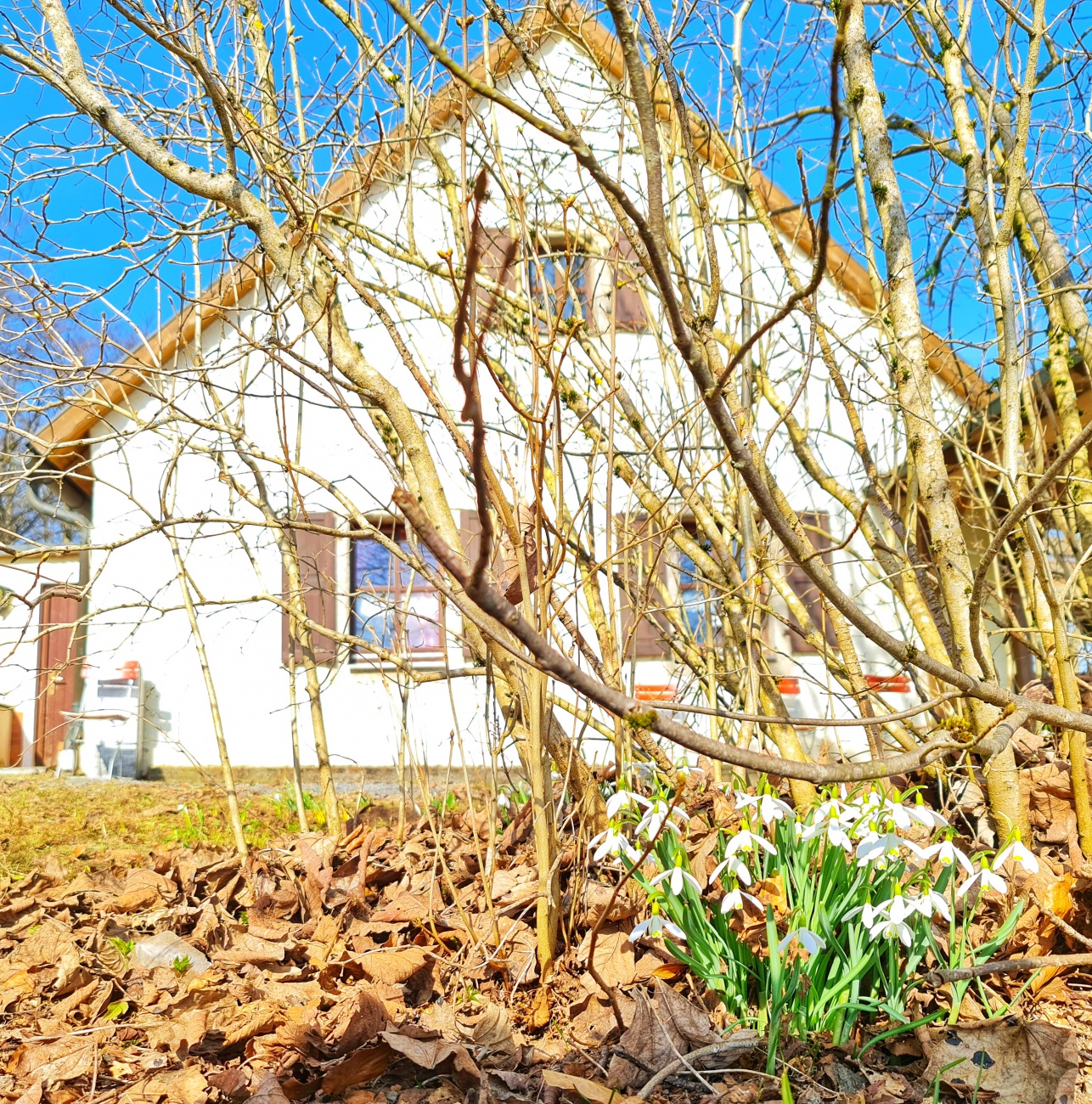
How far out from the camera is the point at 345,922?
2721mm

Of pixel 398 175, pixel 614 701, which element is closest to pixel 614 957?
pixel 614 701

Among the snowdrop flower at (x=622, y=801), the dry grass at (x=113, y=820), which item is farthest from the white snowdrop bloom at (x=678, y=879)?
the dry grass at (x=113, y=820)

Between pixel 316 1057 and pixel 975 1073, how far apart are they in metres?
1.34

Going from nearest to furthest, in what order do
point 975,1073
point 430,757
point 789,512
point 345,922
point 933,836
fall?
1. point 975,1073
2. point 933,836
3. point 345,922
4. point 789,512
5. point 430,757

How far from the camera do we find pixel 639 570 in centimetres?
312

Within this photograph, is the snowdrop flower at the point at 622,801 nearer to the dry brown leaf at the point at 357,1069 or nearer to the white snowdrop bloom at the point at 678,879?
the white snowdrop bloom at the point at 678,879

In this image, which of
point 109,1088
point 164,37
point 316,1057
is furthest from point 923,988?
point 164,37

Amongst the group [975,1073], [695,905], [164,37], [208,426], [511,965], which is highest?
[164,37]

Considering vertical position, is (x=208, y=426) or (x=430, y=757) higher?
(x=208, y=426)

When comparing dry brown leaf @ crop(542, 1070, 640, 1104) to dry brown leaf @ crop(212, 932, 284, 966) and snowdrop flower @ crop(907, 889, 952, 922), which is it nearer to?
snowdrop flower @ crop(907, 889, 952, 922)

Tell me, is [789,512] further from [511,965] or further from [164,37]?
[164,37]

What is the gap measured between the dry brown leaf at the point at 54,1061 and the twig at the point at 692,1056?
126 centimetres

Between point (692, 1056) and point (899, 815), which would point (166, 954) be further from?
point (899, 815)

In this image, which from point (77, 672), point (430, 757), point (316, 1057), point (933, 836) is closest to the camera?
point (316, 1057)
